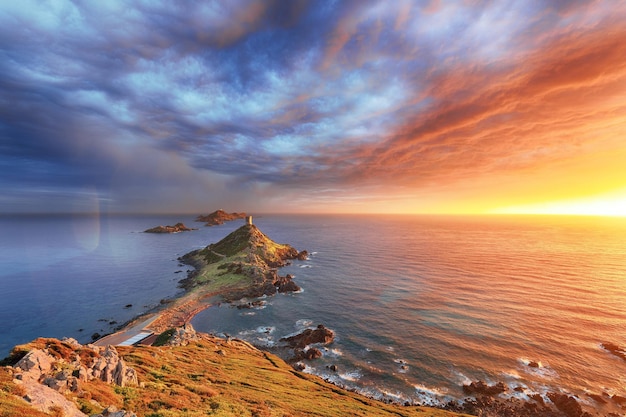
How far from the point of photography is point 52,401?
1842 centimetres

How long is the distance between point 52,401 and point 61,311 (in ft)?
328

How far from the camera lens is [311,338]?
66.1 meters

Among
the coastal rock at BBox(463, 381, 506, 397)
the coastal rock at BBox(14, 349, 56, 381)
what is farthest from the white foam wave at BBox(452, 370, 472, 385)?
the coastal rock at BBox(14, 349, 56, 381)

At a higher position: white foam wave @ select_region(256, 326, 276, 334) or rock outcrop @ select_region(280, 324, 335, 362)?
rock outcrop @ select_region(280, 324, 335, 362)

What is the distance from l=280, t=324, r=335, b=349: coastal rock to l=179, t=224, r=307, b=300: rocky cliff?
35366 mm

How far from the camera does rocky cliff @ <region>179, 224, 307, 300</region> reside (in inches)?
4119

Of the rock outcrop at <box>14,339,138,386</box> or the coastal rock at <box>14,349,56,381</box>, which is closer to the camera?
the coastal rock at <box>14,349,56,381</box>

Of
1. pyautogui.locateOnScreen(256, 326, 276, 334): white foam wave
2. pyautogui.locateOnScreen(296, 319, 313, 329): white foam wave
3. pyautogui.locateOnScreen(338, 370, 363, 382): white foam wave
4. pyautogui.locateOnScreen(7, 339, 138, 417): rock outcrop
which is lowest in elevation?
pyautogui.locateOnScreen(256, 326, 276, 334): white foam wave

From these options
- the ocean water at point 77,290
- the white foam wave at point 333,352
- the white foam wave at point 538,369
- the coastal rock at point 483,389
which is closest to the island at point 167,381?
the white foam wave at point 333,352

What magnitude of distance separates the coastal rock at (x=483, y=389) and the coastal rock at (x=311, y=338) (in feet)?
99.9

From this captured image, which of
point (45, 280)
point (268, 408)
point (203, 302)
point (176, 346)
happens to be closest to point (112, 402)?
point (268, 408)

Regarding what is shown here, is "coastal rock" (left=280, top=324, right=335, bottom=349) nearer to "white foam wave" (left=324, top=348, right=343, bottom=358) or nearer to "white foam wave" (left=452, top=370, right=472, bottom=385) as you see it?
"white foam wave" (left=324, top=348, right=343, bottom=358)

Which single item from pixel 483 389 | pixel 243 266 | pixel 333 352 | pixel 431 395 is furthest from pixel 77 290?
pixel 483 389

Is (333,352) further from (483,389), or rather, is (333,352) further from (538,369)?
(538,369)
